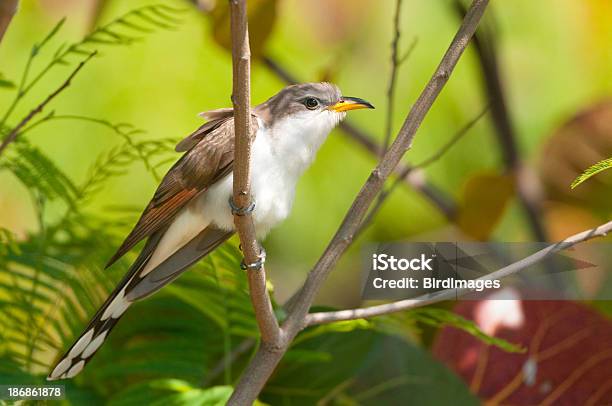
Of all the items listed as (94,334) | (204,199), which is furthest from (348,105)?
→ (94,334)

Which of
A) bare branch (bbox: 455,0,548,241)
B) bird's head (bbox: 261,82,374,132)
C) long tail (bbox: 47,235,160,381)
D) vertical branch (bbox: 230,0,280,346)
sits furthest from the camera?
bare branch (bbox: 455,0,548,241)

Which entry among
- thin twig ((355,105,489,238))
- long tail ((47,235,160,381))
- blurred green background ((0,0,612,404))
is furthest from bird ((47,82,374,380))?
blurred green background ((0,0,612,404))

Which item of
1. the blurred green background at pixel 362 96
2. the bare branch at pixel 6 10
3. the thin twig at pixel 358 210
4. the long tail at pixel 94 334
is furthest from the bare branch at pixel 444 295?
the blurred green background at pixel 362 96

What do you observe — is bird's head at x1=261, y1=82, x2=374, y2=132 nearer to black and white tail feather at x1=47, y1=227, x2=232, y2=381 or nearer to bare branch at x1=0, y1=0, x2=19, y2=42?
black and white tail feather at x1=47, y1=227, x2=232, y2=381

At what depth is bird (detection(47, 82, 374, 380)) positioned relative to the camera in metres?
1.57

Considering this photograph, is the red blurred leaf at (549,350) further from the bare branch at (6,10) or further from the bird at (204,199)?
the bare branch at (6,10)

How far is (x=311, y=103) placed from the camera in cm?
170

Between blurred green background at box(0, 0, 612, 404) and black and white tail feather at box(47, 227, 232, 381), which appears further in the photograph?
blurred green background at box(0, 0, 612, 404)

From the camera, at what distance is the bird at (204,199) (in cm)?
157

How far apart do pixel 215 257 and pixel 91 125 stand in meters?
0.76

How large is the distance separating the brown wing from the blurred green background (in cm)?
49

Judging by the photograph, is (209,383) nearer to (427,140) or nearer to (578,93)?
(427,140)

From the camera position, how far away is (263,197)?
1.57m

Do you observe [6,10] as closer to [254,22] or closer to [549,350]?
[254,22]
